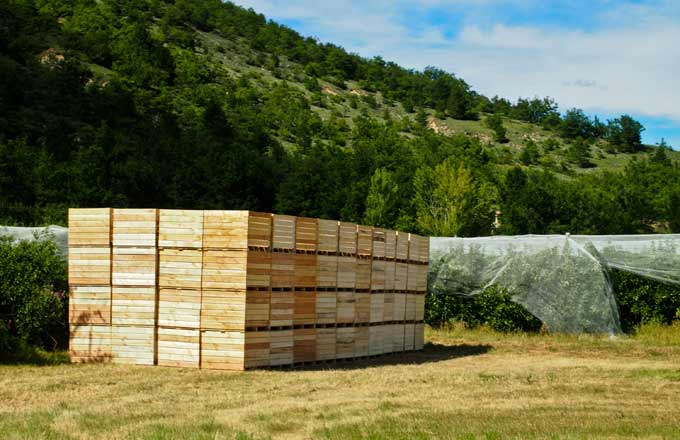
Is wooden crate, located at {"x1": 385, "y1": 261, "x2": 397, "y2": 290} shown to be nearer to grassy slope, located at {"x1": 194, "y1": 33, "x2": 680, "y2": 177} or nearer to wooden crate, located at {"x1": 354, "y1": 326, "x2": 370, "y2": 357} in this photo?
wooden crate, located at {"x1": 354, "y1": 326, "x2": 370, "y2": 357}

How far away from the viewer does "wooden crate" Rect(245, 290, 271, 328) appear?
48.9ft

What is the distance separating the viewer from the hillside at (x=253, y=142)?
61469 mm

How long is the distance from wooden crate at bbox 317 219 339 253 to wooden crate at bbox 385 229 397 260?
213 centimetres

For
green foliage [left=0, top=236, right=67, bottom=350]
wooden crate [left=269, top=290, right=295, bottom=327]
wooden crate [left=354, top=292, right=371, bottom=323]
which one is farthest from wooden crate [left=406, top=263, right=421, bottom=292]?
green foliage [left=0, top=236, right=67, bottom=350]

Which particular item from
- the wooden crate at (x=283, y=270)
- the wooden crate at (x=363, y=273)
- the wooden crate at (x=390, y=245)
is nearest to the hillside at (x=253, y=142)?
the wooden crate at (x=390, y=245)

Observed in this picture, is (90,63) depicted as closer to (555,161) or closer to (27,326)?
(555,161)

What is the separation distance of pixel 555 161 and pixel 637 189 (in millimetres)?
41937

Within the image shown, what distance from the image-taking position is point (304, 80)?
150 metres

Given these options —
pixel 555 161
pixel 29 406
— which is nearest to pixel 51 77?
pixel 29 406

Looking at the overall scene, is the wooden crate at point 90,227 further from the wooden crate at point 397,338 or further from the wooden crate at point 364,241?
the wooden crate at point 397,338

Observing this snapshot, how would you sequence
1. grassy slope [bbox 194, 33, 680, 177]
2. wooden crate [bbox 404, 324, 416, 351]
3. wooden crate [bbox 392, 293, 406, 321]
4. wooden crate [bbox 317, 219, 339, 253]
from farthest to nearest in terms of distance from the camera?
grassy slope [bbox 194, 33, 680, 177], wooden crate [bbox 404, 324, 416, 351], wooden crate [bbox 392, 293, 406, 321], wooden crate [bbox 317, 219, 339, 253]

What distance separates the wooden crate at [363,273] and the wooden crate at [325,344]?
4.08 ft

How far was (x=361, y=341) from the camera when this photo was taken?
703 inches

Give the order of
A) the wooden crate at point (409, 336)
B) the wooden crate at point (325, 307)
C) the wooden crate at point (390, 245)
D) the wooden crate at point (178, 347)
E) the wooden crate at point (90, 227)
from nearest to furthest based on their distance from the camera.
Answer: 1. the wooden crate at point (178, 347)
2. the wooden crate at point (90, 227)
3. the wooden crate at point (325, 307)
4. the wooden crate at point (390, 245)
5. the wooden crate at point (409, 336)
